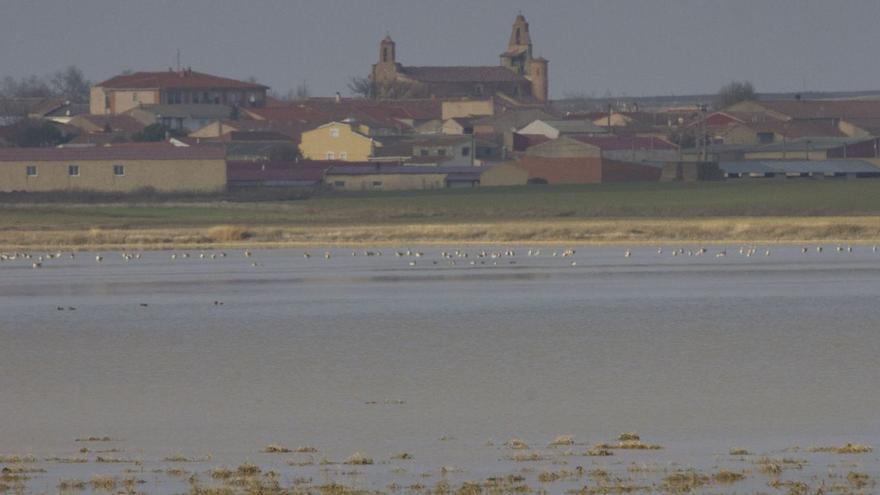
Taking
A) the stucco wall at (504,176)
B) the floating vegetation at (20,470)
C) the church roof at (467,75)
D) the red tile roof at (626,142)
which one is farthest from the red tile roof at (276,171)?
the church roof at (467,75)

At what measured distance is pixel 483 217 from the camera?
6019 centimetres

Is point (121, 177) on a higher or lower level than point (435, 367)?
higher

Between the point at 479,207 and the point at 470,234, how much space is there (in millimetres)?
11770

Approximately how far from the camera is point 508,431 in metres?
16.5

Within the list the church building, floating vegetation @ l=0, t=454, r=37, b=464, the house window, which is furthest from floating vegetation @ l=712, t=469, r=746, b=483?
the church building

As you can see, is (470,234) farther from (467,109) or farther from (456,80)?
(456,80)

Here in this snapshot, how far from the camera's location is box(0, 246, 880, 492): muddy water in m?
15.8

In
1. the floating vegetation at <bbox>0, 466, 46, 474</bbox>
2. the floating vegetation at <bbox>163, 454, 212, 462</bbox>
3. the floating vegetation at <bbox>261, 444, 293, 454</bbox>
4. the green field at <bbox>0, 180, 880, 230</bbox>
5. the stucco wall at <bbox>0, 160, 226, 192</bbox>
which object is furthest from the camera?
the stucco wall at <bbox>0, 160, 226, 192</bbox>

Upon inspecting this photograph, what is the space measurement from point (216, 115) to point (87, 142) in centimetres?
2786

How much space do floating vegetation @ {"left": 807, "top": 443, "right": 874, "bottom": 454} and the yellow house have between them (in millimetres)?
88810

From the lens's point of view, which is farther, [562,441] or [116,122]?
[116,122]

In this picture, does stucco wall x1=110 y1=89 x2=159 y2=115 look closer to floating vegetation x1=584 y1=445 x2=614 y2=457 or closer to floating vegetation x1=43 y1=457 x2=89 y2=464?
floating vegetation x1=43 y1=457 x2=89 y2=464

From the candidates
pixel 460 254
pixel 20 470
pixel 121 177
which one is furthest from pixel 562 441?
pixel 121 177

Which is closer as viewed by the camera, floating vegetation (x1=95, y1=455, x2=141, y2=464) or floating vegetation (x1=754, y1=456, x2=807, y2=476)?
floating vegetation (x1=754, y1=456, x2=807, y2=476)
